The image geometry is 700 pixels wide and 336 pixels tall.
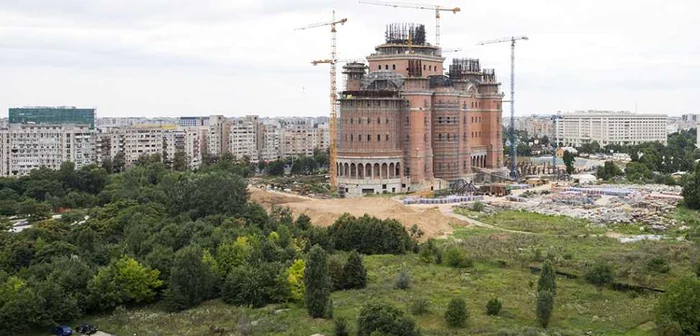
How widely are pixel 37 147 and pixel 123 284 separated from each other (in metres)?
72.5

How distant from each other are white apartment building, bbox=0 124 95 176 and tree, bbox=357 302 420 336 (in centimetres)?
8226

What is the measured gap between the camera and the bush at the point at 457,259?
1687 inches

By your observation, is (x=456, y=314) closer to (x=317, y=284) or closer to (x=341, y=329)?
(x=341, y=329)

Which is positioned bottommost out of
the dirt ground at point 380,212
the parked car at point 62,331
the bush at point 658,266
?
the parked car at point 62,331

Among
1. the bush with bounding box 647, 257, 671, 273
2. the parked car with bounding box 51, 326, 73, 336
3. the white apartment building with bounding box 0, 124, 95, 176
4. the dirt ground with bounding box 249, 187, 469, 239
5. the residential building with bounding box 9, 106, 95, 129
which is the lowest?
the parked car with bounding box 51, 326, 73, 336

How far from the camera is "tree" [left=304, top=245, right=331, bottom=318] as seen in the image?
3291 centimetres

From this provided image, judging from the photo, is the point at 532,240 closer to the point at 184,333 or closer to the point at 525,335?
the point at 525,335

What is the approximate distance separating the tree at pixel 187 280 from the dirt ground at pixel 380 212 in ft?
70.1


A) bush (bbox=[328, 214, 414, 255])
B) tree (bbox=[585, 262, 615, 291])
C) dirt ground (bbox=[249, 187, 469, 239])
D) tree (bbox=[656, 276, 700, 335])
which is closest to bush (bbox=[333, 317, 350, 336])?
tree (bbox=[656, 276, 700, 335])

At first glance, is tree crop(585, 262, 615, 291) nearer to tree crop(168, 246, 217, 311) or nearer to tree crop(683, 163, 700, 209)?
tree crop(168, 246, 217, 311)

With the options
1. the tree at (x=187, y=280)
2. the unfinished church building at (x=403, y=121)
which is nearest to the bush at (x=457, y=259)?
the tree at (x=187, y=280)

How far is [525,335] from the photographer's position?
1146 inches

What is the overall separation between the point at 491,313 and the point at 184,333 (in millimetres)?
13499

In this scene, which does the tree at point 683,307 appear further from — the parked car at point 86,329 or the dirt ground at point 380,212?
the dirt ground at point 380,212
